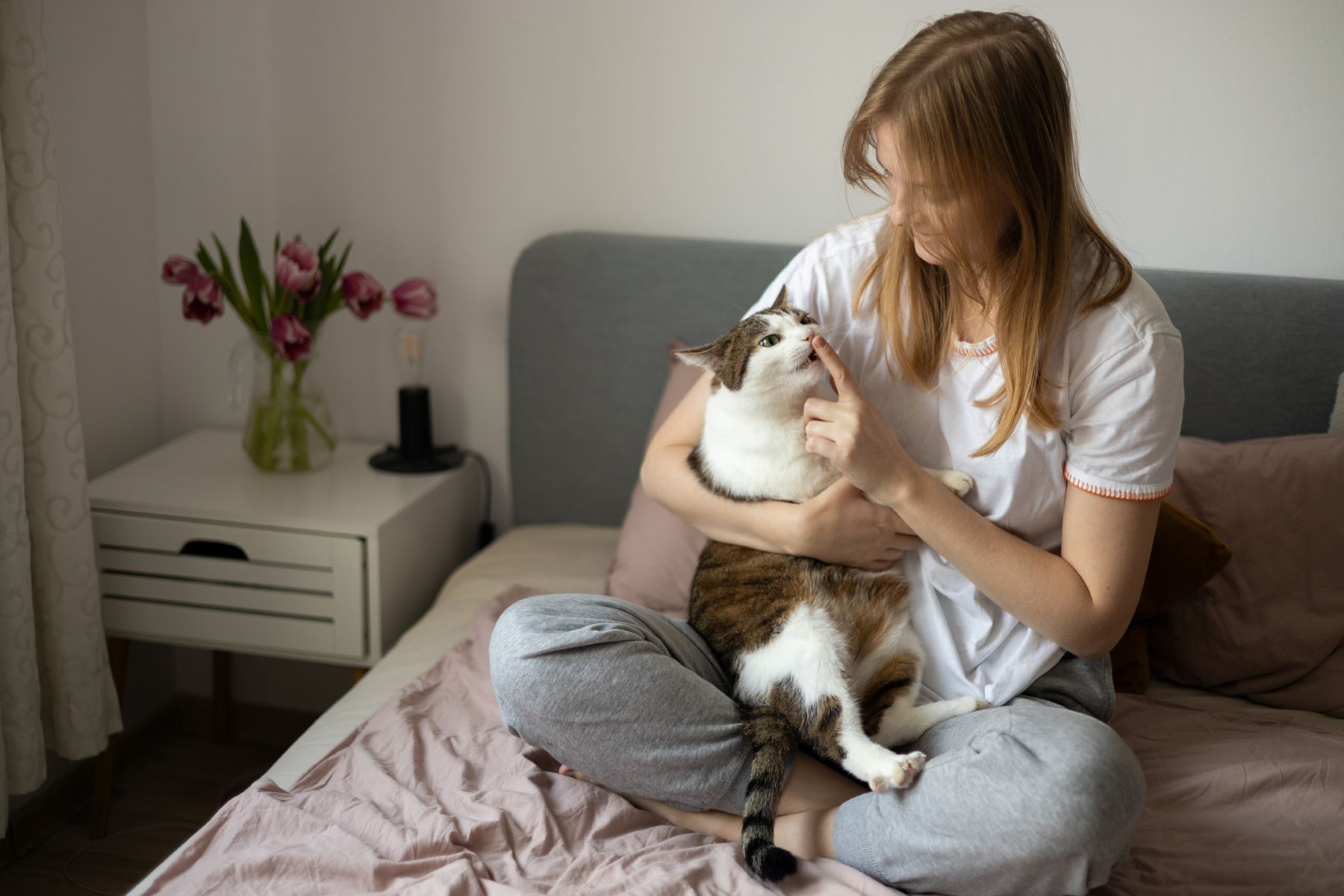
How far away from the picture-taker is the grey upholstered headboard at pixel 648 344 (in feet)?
6.12

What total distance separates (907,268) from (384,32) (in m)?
1.32

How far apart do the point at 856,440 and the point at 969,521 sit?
0.57 feet

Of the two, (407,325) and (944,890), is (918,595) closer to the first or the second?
(944,890)

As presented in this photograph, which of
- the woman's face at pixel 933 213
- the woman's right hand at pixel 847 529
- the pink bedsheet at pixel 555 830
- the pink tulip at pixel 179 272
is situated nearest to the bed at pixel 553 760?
the pink bedsheet at pixel 555 830

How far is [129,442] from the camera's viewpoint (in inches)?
91.2

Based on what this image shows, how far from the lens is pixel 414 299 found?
2.12 meters

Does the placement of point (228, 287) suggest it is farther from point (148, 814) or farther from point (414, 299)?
point (148, 814)

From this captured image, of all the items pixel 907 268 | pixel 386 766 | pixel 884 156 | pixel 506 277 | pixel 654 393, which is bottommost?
pixel 386 766

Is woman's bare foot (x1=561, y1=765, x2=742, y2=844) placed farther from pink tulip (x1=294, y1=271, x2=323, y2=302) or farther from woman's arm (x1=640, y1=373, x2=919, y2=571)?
pink tulip (x1=294, y1=271, x2=323, y2=302)

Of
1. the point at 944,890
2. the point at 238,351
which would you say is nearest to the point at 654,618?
the point at 944,890

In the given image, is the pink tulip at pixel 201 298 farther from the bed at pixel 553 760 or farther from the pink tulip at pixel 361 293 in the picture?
the bed at pixel 553 760

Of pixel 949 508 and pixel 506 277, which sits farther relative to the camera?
pixel 506 277

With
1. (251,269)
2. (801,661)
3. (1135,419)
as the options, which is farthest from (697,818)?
(251,269)

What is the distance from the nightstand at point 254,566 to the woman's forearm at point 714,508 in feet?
2.11
